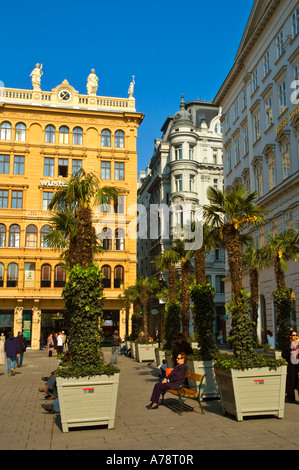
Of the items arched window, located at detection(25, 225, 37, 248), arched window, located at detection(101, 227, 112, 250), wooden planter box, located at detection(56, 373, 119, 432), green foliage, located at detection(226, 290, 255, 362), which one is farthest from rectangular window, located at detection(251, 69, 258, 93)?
wooden planter box, located at detection(56, 373, 119, 432)

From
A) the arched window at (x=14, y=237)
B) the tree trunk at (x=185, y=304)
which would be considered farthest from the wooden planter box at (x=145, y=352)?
the arched window at (x=14, y=237)

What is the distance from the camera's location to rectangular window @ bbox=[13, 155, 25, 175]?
5034cm

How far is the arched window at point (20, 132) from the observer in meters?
50.9

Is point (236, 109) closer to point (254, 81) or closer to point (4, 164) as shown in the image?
point (254, 81)

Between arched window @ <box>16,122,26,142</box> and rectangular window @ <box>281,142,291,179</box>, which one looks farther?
arched window @ <box>16,122,26,142</box>

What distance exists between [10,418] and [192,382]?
208 inches

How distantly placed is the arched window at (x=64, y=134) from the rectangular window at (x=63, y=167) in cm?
199

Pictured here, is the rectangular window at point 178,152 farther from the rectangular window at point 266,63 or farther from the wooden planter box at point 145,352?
the wooden planter box at point 145,352

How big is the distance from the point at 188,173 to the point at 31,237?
2174 centimetres

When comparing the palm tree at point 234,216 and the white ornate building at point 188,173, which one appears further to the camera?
the white ornate building at point 188,173

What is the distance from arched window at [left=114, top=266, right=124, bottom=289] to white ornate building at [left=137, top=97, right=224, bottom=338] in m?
9.57

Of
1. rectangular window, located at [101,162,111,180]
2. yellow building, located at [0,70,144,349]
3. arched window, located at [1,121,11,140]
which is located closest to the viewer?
yellow building, located at [0,70,144,349]

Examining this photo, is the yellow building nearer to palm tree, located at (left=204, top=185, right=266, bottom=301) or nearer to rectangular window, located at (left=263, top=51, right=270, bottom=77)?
rectangular window, located at (left=263, top=51, right=270, bottom=77)

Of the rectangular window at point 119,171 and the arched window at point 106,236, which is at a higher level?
the rectangular window at point 119,171
